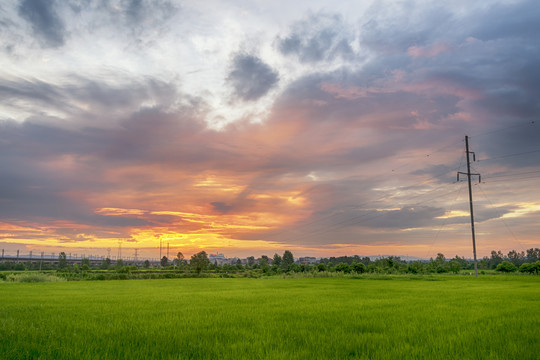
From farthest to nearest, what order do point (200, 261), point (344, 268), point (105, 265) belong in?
point (105, 265) → point (200, 261) → point (344, 268)

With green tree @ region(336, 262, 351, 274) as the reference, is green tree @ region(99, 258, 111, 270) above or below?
below

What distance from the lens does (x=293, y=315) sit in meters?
12.2

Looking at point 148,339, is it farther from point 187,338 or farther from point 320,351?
point 320,351

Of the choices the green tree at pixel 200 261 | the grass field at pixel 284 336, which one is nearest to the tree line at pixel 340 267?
the green tree at pixel 200 261

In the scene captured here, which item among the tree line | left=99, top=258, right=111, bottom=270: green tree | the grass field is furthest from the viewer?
left=99, top=258, right=111, bottom=270: green tree

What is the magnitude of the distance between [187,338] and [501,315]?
10341 millimetres

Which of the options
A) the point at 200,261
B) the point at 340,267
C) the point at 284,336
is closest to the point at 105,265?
the point at 200,261

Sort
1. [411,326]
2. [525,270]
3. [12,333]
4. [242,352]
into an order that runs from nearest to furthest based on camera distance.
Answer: [242,352] < [12,333] < [411,326] < [525,270]

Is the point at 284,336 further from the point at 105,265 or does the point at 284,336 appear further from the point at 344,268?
the point at 105,265

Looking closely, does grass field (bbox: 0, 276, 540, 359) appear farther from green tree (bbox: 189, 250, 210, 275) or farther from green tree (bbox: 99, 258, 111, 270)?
green tree (bbox: 99, 258, 111, 270)

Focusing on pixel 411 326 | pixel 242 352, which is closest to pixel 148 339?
pixel 242 352

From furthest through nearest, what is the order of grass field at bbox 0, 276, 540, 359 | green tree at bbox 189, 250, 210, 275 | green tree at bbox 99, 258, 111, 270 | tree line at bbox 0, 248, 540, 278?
green tree at bbox 99, 258, 111, 270, green tree at bbox 189, 250, 210, 275, tree line at bbox 0, 248, 540, 278, grass field at bbox 0, 276, 540, 359

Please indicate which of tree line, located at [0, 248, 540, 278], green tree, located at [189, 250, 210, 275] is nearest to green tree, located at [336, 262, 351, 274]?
tree line, located at [0, 248, 540, 278]

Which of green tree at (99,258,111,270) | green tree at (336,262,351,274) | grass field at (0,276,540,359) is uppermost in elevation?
grass field at (0,276,540,359)
